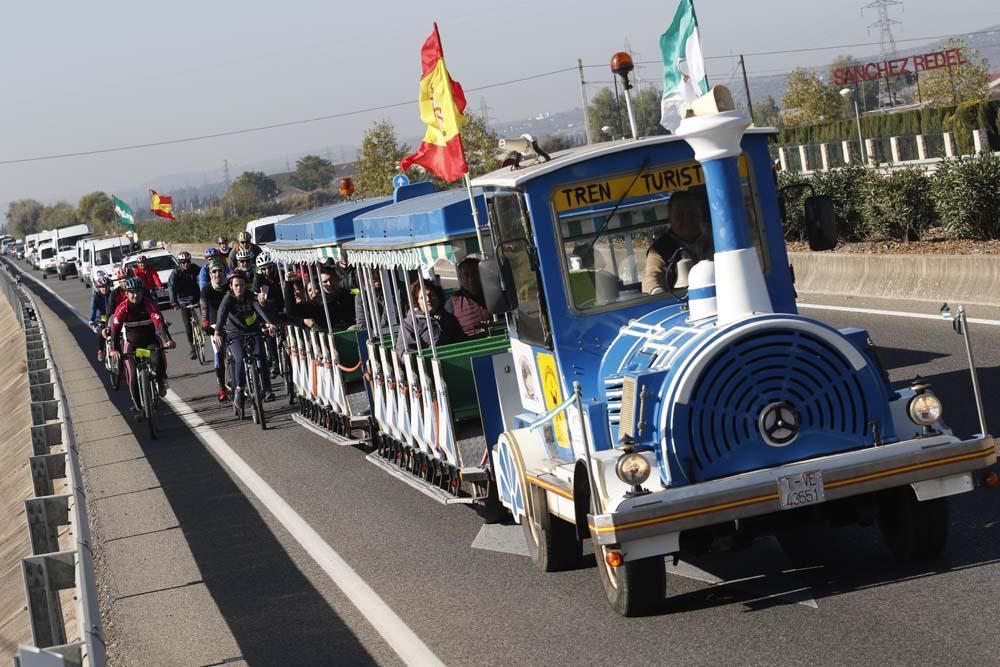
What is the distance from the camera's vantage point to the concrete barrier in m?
17.5

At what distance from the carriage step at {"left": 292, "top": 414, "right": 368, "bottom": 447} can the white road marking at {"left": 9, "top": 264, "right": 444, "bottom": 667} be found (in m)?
0.93

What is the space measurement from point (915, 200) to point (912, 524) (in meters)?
16.9

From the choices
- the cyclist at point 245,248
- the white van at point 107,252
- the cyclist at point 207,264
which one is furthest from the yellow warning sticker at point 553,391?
the white van at point 107,252

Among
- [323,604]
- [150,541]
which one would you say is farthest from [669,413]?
[150,541]

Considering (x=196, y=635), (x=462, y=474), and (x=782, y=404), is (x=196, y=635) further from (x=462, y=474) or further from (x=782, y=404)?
(x=782, y=404)

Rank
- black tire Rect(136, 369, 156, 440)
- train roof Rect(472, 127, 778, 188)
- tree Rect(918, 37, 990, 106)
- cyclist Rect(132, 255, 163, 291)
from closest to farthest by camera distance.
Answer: train roof Rect(472, 127, 778, 188) → black tire Rect(136, 369, 156, 440) → cyclist Rect(132, 255, 163, 291) → tree Rect(918, 37, 990, 106)

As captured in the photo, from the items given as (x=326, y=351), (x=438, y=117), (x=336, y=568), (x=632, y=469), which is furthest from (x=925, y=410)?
(x=326, y=351)

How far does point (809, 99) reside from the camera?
373 feet

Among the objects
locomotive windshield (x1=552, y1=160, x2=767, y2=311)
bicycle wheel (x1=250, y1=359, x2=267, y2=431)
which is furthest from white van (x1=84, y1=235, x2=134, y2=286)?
locomotive windshield (x1=552, y1=160, x2=767, y2=311)

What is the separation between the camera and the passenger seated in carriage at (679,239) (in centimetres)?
852

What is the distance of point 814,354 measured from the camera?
7.52 m

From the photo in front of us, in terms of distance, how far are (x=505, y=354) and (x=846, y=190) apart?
16.8 meters

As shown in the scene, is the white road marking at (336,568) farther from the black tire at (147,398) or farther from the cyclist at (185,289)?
the cyclist at (185,289)

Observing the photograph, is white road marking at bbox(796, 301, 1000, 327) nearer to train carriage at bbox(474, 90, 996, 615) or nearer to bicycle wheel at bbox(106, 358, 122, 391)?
train carriage at bbox(474, 90, 996, 615)
